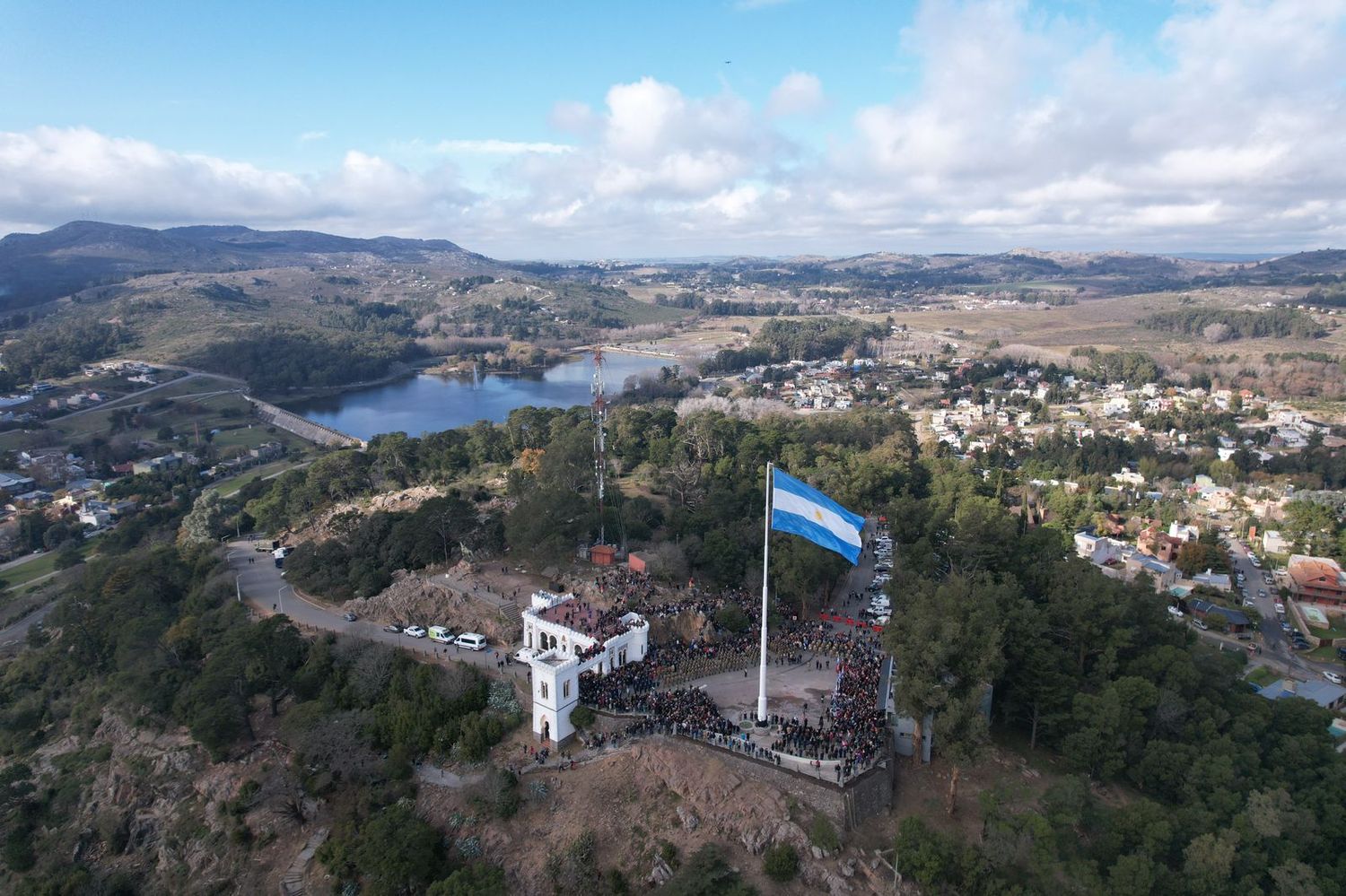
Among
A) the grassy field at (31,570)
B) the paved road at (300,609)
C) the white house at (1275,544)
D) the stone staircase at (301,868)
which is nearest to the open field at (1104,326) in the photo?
the white house at (1275,544)

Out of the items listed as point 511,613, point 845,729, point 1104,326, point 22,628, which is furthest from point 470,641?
point 1104,326

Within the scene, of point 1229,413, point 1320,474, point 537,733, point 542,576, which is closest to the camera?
point 537,733

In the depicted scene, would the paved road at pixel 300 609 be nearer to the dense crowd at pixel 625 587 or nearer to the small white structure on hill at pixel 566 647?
the small white structure on hill at pixel 566 647

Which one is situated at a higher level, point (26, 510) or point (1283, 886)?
point (1283, 886)

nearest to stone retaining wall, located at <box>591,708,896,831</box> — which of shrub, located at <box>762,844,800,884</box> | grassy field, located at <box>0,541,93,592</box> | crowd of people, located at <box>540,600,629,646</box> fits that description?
shrub, located at <box>762,844,800,884</box>

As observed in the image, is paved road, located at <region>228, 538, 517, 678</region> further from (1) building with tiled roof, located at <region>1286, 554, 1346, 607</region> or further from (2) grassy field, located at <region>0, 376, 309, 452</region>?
(2) grassy field, located at <region>0, 376, 309, 452</region>

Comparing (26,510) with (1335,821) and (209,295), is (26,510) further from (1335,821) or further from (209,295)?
(209,295)

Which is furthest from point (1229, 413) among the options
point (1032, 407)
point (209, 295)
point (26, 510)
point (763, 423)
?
point (209, 295)

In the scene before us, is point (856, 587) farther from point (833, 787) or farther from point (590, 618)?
point (833, 787)
